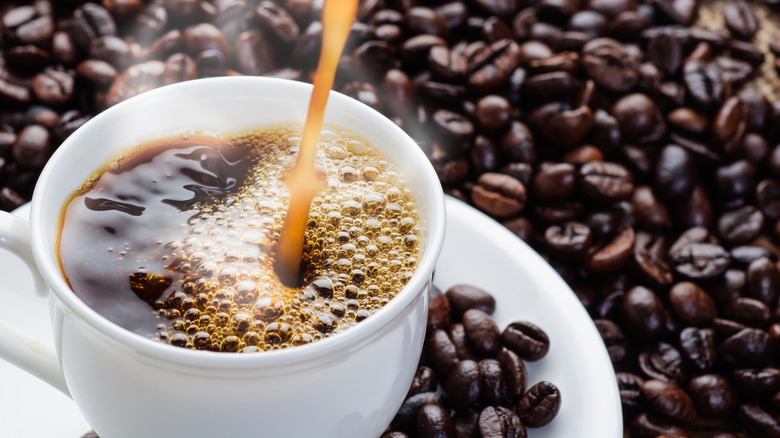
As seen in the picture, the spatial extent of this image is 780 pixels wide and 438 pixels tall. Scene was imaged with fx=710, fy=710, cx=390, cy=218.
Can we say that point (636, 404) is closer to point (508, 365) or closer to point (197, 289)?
point (508, 365)

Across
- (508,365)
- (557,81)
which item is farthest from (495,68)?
(508,365)

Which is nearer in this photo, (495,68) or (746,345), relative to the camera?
(746,345)

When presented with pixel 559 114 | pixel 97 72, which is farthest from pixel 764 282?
pixel 97 72

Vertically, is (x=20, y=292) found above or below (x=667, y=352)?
above

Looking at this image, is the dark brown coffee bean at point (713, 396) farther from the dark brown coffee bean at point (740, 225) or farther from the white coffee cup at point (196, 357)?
the white coffee cup at point (196, 357)

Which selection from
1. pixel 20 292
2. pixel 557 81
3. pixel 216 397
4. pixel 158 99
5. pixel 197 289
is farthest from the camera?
pixel 557 81

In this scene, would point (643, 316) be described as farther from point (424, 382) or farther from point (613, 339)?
point (424, 382)

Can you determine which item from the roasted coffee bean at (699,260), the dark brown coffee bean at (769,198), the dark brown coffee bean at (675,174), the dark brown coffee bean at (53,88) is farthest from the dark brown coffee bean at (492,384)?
the dark brown coffee bean at (53,88)
